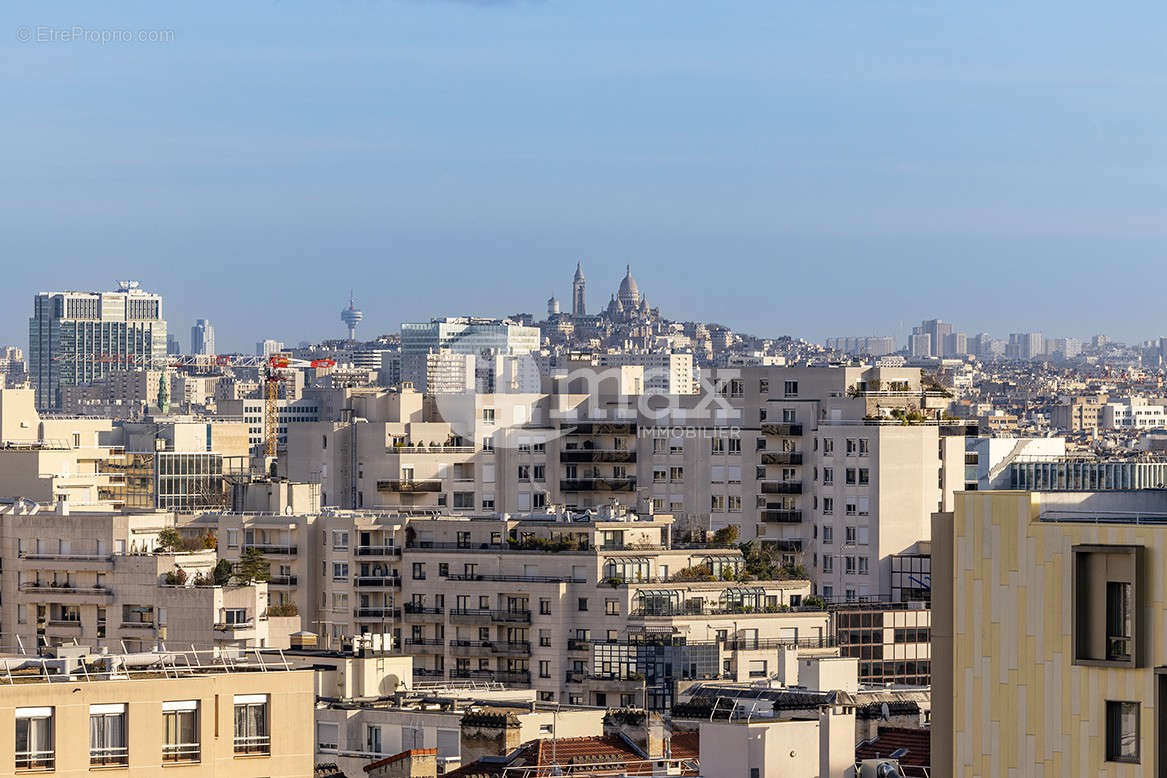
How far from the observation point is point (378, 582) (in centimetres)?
7906

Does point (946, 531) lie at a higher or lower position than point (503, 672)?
higher

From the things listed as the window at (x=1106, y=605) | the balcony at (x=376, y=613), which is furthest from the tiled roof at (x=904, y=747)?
the balcony at (x=376, y=613)

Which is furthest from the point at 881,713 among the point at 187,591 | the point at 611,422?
the point at 611,422

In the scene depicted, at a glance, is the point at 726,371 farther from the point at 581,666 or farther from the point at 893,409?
the point at 581,666

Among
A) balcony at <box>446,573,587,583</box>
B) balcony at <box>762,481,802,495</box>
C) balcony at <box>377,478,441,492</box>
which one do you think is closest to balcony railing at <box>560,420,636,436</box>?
balcony at <box>377,478,441,492</box>

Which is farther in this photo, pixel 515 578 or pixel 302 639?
pixel 515 578

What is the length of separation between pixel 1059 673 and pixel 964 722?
1032 millimetres

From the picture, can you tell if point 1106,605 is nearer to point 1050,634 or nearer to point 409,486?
point 1050,634

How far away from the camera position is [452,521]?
78250mm

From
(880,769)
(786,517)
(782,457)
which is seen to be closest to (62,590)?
(786,517)

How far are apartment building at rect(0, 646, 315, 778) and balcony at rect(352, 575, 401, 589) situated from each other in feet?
154

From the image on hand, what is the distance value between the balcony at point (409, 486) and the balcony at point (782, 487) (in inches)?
489

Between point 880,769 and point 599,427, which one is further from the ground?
point 599,427

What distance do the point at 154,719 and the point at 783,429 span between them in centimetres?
7028
